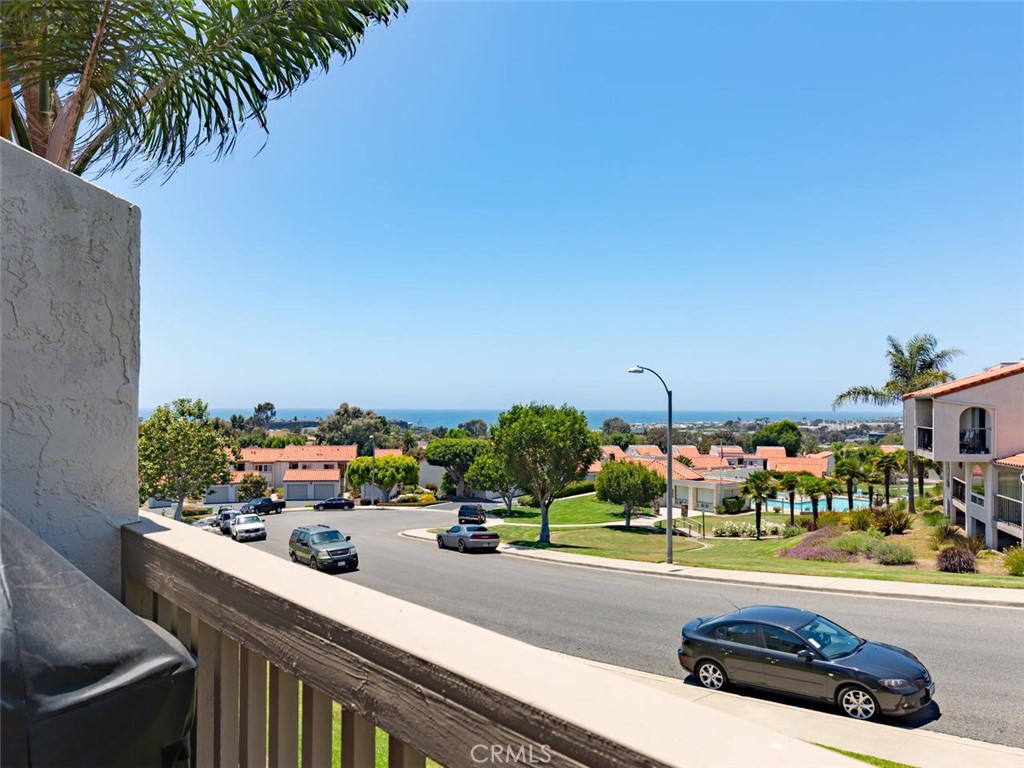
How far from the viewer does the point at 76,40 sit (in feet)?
12.1

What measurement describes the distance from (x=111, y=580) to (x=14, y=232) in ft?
4.33

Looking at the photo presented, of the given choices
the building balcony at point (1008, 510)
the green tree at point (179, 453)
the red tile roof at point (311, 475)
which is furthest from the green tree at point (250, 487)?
the building balcony at point (1008, 510)

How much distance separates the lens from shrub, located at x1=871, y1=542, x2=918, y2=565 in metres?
20.8

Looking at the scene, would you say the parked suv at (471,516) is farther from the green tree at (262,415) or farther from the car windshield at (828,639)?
the green tree at (262,415)

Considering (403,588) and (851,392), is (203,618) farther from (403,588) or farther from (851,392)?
(851,392)

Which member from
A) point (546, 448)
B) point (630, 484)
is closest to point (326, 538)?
point (546, 448)

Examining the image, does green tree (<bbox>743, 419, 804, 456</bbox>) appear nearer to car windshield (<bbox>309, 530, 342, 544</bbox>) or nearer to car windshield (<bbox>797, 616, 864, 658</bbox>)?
car windshield (<bbox>309, 530, 342, 544</bbox>)

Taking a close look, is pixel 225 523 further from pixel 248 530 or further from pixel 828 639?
pixel 828 639

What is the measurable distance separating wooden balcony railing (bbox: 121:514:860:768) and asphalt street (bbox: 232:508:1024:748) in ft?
31.5

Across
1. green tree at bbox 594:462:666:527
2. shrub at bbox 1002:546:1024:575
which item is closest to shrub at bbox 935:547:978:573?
shrub at bbox 1002:546:1024:575

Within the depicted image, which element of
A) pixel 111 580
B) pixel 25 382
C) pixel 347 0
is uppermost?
pixel 347 0

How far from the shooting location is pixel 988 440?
1000 inches

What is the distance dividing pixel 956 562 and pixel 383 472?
156ft

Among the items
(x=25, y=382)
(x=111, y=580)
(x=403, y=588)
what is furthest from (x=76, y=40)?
(x=403, y=588)
